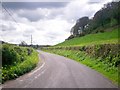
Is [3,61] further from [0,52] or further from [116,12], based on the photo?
[116,12]

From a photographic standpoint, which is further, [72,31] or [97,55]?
[72,31]

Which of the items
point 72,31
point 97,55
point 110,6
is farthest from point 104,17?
point 97,55

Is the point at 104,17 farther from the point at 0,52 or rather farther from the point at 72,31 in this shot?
the point at 0,52

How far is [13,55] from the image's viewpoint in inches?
962

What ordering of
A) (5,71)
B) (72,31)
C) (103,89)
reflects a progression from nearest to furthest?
1. (103,89)
2. (5,71)
3. (72,31)

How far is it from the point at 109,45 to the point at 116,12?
64939 mm

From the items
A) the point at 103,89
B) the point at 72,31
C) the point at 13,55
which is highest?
the point at 72,31

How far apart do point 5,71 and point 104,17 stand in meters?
91.2

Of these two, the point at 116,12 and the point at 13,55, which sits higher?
the point at 116,12

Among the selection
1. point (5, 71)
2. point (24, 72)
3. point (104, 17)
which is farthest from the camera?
point (104, 17)

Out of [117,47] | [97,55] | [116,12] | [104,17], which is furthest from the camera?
[104,17]

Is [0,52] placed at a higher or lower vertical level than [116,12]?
lower

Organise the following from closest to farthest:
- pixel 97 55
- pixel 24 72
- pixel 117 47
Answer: pixel 24 72
pixel 117 47
pixel 97 55

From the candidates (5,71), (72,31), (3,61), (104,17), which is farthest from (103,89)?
(72,31)
